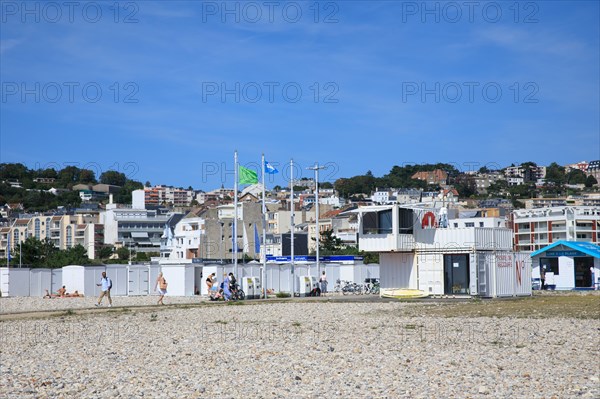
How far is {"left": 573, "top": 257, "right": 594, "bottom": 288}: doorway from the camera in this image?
5198cm

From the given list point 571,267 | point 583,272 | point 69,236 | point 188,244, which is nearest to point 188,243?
point 188,244

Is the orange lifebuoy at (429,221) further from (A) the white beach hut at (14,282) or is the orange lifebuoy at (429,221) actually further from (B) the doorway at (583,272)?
(A) the white beach hut at (14,282)

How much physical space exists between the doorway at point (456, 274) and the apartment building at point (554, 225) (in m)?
69.6

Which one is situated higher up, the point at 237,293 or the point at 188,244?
the point at 188,244

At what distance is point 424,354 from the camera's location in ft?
55.0

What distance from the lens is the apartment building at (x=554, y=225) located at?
105938 mm

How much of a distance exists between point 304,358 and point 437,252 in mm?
23511

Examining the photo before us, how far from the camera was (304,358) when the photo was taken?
1659cm

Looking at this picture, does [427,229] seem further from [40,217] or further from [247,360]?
[40,217]

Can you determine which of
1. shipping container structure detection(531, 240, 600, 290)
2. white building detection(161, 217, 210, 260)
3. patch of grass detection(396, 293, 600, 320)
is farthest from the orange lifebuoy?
white building detection(161, 217, 210, 260)

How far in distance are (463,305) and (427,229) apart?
26.0ft

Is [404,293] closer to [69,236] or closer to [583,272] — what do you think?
[583,272]

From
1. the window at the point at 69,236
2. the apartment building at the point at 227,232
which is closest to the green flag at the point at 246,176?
the apartment building at the point at 227,232

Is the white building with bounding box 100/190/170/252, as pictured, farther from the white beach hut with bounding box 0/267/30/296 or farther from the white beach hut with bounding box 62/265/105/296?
the white beach hut with bounding box 62/265/105/296
